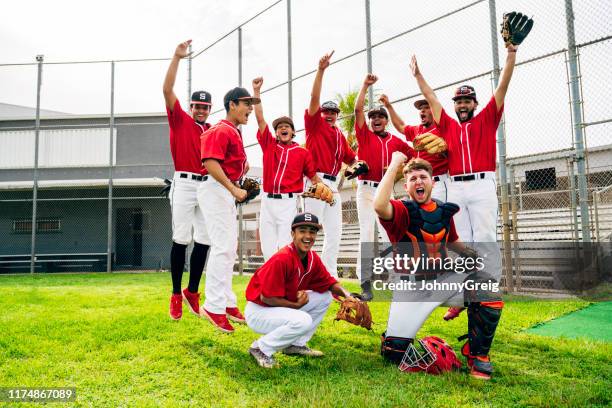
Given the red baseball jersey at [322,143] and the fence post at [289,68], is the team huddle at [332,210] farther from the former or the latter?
the fence post at [289,68]

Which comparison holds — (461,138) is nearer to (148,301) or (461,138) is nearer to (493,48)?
(493,48)

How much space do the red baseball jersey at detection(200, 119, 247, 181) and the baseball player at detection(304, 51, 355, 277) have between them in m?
1.05

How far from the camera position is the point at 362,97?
5.38 meters

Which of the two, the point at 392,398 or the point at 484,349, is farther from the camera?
the point at 484,349

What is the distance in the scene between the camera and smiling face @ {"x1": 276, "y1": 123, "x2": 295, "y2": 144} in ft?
17.3

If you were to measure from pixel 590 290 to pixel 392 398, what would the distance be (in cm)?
544

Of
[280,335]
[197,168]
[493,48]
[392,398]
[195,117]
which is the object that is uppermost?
[493,48]

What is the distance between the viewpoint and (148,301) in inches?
269

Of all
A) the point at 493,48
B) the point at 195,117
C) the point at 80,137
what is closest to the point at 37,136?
the point at 80,137

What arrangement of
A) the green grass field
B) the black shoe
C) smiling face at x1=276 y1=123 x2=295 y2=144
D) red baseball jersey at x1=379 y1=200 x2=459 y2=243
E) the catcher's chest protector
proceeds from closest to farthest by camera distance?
1. the green grass field
2. red baseball jersey at x1=379 y1=200 x2=459 y2=243
3. the catcher's chest protector
4. the black shoe
5. smiling face at x1=276 y1=123 x2=295 y2=144


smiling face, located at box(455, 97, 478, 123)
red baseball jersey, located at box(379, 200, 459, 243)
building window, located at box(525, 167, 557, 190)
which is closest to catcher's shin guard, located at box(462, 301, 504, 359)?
red baseball jersey, located at box(379, 200, 459, 243)

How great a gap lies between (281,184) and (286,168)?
0.67 feet

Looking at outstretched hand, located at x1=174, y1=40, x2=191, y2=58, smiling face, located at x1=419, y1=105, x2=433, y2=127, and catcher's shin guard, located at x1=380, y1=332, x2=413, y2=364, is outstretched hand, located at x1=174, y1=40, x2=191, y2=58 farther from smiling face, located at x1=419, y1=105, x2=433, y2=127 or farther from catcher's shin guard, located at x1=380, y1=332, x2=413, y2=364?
catcher's shin guard, located at x1=380, y1=332, x2=413, y2=364

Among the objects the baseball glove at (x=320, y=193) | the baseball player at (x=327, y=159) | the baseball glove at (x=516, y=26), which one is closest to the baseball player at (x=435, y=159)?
the baseball player at (x=327, y=159)
